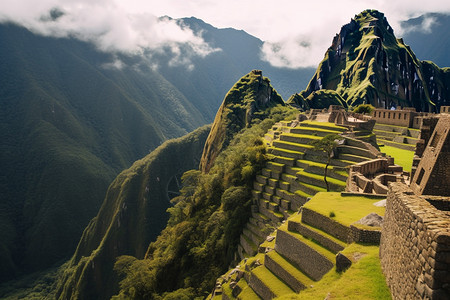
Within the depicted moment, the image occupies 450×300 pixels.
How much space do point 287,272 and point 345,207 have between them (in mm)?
4356

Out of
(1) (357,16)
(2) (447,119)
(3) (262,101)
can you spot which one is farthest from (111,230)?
(1) (357,16)

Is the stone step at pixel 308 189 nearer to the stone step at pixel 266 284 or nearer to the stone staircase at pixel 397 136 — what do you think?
the stone step at pixel 266 284

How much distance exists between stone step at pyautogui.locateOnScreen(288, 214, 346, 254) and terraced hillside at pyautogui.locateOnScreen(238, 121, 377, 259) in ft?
28.7

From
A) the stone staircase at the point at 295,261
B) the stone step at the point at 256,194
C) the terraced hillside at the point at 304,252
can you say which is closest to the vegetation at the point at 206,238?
the stone step at the point at 256,194

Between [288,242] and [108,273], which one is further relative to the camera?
[108,273]

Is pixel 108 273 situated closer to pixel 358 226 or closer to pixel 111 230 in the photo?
pixel 111 230

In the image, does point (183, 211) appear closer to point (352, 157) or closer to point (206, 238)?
point (206, 238)

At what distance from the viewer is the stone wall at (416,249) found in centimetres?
496

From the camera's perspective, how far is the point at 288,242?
16.4m

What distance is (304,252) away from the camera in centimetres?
1501

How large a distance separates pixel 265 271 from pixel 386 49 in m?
161

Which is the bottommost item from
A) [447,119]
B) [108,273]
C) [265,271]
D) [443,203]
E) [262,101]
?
[108,273]

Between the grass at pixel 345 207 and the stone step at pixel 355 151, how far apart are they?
11.0 meters

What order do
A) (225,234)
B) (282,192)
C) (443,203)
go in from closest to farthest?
1. (443,203)
2. (282,192)
3. (225,234)
